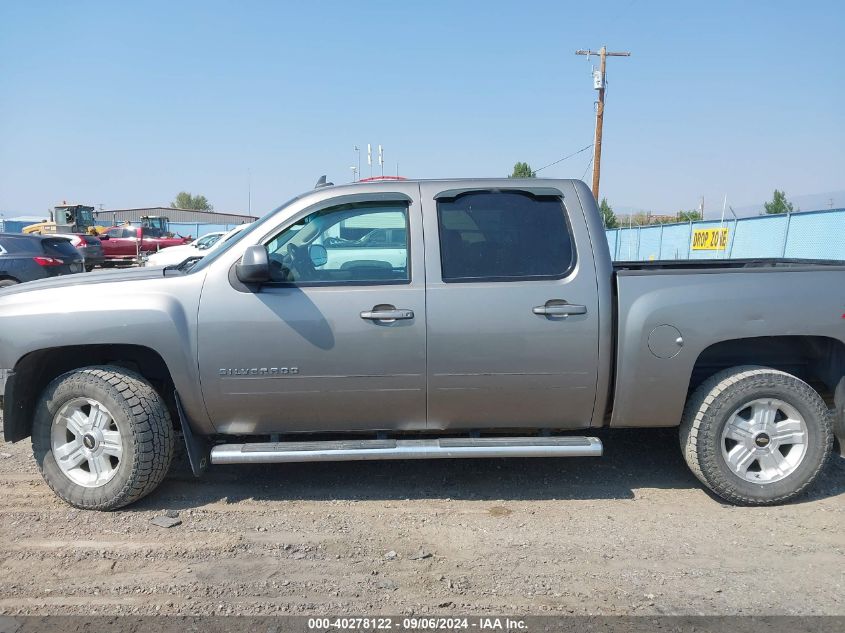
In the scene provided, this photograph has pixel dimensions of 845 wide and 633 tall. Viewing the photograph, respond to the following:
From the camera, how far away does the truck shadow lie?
4.15 metres

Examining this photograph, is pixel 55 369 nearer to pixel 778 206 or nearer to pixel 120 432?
pixel 120 432

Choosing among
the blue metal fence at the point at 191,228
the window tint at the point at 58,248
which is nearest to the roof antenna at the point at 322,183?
the window tint at the point at 58,248

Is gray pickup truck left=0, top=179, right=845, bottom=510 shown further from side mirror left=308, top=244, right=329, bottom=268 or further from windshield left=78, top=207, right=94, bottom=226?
windshield left=78, top=207, right=94, bottom=226

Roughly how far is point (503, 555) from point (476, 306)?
136cm

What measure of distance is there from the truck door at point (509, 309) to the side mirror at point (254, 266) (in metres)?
0.93

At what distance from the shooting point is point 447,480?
4395 millimetres

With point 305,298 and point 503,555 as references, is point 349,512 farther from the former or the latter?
point 305,298

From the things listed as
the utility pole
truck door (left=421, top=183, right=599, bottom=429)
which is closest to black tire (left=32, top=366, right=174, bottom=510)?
truck door (left=421, top=183, right=599, bottom=429)

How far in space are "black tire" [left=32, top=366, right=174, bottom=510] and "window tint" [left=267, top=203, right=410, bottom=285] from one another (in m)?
1.10

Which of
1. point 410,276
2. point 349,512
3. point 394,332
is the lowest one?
point 349,512

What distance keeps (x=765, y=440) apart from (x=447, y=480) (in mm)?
1990

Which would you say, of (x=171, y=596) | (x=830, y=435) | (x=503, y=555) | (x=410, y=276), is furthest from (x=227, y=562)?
(x=830, y=435)

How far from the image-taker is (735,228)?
20906mm

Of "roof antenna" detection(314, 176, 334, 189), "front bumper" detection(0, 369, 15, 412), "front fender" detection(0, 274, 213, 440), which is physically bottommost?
"front bumper" detection(0, 369, 15, 412)
